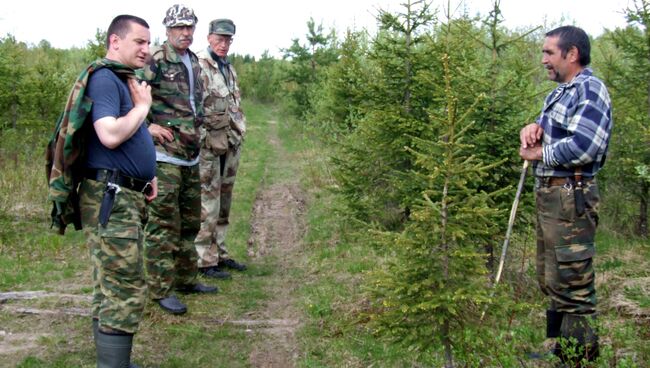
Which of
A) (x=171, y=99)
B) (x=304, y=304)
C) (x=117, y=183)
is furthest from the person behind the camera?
(x=304, y=304)

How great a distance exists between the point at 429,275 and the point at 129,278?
73.9 inches

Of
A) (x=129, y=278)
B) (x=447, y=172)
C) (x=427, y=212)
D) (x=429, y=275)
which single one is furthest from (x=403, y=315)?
(x=129, y=278)

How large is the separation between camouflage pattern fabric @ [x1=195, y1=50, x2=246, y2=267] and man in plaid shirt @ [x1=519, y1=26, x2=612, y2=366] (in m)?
3.44

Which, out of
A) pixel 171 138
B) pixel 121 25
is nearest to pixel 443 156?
pixel 121 25

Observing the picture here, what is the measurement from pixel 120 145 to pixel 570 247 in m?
3.01

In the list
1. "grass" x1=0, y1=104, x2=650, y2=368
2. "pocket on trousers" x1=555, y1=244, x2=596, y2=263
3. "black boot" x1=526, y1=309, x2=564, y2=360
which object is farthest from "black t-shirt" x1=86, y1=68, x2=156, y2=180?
"black boot" x1=526, y1=309, x2=564, y2=360

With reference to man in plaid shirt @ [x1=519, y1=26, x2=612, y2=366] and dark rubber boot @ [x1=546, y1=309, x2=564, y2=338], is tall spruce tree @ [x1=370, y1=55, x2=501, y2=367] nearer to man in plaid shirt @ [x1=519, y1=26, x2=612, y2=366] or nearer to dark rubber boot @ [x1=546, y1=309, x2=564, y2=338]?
man in plaid shirt @ [x1=519, y1=26, x2=612, y2=366]

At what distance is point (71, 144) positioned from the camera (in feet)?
11.5

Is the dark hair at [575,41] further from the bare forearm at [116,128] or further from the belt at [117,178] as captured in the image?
the belt at [117,178]

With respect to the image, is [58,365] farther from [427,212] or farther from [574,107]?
[574,107]

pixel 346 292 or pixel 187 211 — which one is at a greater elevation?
pixel 187 211

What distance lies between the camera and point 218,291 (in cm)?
589

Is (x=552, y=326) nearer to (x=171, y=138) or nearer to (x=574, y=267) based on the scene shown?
(x=574, y=267)

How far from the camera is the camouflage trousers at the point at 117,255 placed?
139 inches
